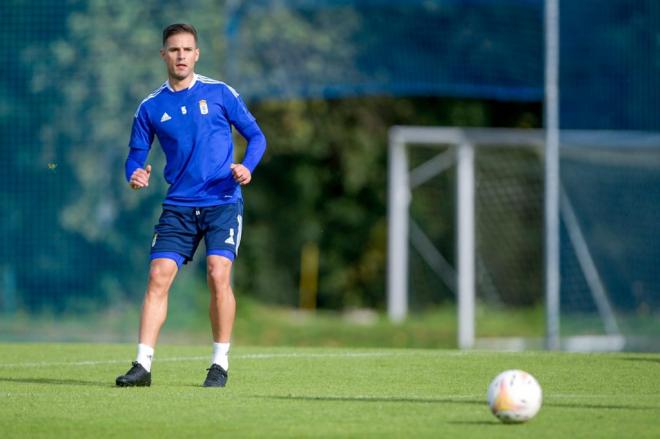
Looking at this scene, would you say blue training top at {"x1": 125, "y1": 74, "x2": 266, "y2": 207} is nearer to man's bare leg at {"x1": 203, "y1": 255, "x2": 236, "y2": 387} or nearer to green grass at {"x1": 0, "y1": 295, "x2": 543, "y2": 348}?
man's bare leg at {"x1": 203, "y1": 255, "x2": 236, "y2": 387}

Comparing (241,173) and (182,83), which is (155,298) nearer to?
(241,173)

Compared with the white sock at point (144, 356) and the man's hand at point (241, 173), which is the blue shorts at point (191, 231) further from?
the white sock at point (144, 356)

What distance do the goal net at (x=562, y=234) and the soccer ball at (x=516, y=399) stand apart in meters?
12.5

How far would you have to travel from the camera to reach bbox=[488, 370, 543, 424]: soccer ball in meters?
7.20

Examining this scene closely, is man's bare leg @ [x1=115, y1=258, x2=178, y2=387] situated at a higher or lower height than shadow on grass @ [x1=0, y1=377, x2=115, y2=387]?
higher

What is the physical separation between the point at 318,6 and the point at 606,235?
561 centimetres

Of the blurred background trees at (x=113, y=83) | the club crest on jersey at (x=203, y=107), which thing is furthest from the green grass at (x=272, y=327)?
the club crest on jersey at (x=203, y=107)

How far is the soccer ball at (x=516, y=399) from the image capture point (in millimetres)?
7203

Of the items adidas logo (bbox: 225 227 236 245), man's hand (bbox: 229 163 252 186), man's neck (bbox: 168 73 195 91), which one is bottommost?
adidas logo (bbox: 225 227 236 245)

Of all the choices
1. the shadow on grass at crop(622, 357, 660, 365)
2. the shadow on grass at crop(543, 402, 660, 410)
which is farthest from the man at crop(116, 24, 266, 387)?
the shadow on grass at crop(622, 357, 660, 365)

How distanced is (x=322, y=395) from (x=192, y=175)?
1.82 m

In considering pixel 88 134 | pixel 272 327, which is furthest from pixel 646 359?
pixel 272 327

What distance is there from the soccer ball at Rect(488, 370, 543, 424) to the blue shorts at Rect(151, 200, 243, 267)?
2.84 metres

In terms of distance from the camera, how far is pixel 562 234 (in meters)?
21.4
